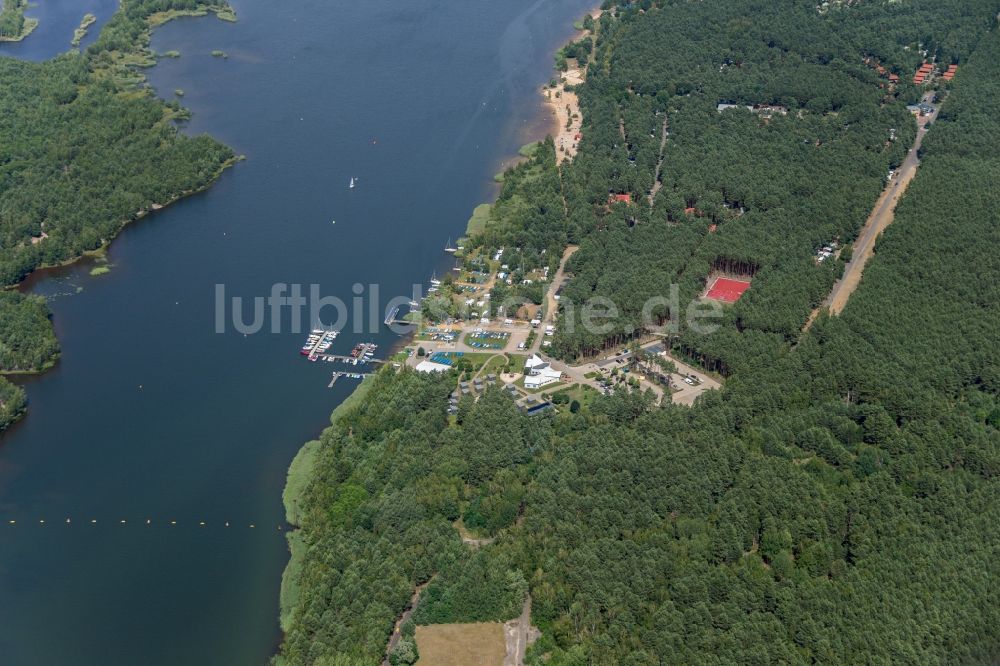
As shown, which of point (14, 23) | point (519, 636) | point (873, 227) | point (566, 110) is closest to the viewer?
point (519, 636)

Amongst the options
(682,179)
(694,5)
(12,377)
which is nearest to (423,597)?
(12,377)

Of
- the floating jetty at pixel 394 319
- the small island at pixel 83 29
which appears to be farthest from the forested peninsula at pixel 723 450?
the small island at pixel 83 29

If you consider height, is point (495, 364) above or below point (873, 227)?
below

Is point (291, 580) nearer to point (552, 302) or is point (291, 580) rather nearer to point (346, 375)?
point (346, 375)

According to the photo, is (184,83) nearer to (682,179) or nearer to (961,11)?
(682,179)

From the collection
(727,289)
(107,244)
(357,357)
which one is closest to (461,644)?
(357,357)

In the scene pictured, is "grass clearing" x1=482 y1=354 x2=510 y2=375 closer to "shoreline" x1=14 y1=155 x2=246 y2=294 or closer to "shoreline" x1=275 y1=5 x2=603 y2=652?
"shoreline" x1=275 y1=5 x2=603 y2=652
